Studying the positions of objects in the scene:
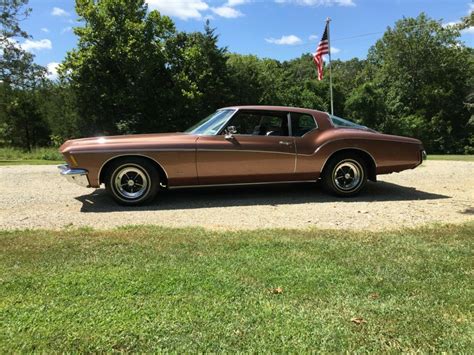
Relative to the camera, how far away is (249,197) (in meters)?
7.38

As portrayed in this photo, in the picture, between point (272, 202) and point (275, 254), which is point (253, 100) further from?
point (275, 254)

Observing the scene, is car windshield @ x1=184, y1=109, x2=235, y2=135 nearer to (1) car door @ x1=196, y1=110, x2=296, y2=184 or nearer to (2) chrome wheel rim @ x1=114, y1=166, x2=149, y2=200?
(1) car door @ x1=196, y1=110, x2=296, y2=184

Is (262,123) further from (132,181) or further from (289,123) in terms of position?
(132,181)

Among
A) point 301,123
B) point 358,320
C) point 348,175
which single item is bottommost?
point 358,320

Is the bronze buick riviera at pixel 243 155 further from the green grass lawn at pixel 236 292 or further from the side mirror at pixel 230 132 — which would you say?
the green grass lawn at pixel 236 292

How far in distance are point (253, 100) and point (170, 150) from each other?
102ft

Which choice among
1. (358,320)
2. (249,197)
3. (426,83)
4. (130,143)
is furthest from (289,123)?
(426,83)

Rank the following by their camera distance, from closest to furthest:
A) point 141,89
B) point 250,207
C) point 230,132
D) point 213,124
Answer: point 250,207 → point 230,132 → point 213,124 → point 141,89

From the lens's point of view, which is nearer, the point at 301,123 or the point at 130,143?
the point at 130,143

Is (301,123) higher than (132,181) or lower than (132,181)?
higher

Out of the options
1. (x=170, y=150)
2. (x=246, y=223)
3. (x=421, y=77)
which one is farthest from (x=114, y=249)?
(x=421, y=77)

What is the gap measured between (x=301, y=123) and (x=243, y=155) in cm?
118

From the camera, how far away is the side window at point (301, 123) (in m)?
7.35

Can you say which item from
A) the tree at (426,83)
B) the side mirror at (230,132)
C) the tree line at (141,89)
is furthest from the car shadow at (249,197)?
the tree at (426,83)
